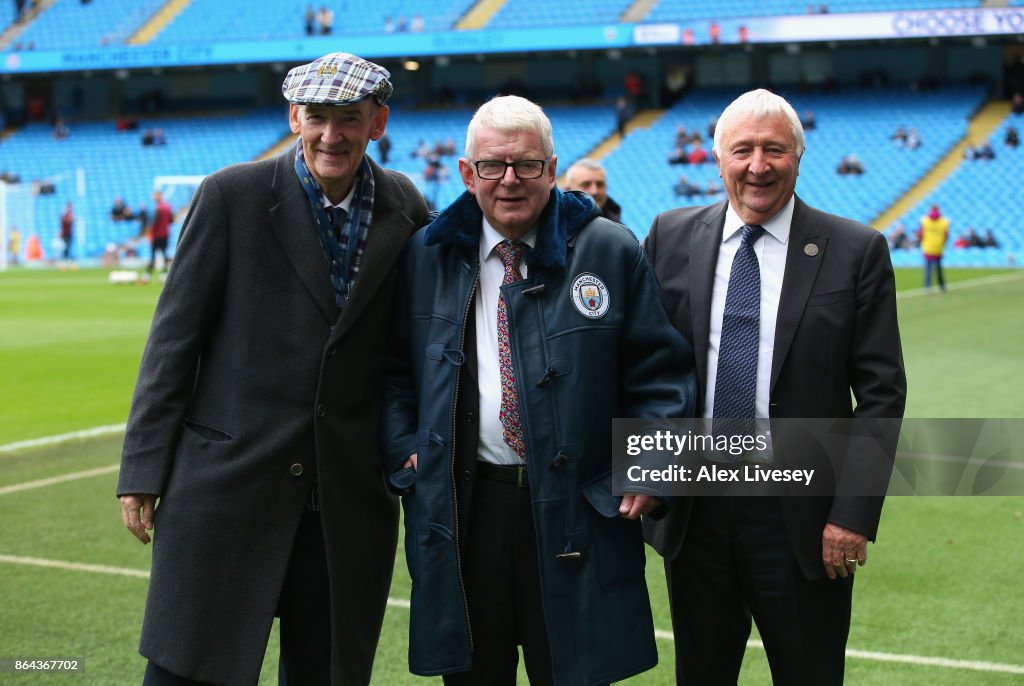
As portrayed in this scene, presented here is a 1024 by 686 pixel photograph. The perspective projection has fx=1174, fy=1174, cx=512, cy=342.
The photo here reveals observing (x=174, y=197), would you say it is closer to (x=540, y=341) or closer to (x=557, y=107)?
(x=557, y=107)

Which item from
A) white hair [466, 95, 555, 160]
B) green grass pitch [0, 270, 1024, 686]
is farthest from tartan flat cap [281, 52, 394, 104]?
green grass pitch [0, 270, 1024, 686]

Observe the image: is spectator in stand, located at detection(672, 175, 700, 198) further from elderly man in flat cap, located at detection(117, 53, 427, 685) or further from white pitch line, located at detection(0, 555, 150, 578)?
elderly man in flat cap, located at detection(117, 53, 427, 685)

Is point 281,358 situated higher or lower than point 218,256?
lower

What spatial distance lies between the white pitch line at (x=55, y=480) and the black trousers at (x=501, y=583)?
5056 millimetres

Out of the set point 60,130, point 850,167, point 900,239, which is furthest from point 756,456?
point 60,130

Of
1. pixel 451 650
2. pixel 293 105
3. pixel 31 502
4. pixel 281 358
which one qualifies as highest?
pixel 293 105

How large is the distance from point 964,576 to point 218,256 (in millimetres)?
4005

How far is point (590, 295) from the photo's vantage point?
9.78 ft

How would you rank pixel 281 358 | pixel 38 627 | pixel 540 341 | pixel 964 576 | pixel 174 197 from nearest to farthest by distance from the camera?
pixel 540 341 → pixel 281 358 → pixel 38 627 → pixel 964 576 → pixel 174 197

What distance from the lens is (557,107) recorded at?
42.4 m

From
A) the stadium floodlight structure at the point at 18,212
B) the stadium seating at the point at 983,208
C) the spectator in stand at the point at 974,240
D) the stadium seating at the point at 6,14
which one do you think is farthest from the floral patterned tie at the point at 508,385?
the stadium seating at the point at 6,14

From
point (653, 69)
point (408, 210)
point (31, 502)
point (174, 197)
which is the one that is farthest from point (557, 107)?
point (408, 210)

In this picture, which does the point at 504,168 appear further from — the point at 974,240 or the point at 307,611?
the point at 974,240

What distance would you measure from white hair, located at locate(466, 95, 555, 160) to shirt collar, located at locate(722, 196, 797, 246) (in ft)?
1.96
